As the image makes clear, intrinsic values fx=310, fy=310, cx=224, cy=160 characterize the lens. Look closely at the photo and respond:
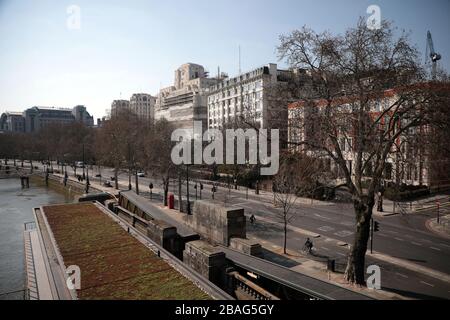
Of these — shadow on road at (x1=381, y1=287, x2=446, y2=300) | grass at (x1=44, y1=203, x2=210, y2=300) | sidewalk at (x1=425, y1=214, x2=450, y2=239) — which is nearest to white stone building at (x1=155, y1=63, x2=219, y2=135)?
sidewalk at (x1=425, y1=214, x2=450, y2=239)

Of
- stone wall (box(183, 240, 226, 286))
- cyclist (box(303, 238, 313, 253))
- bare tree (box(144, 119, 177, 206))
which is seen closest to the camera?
stone wall (box(183, 240, 226, 286))

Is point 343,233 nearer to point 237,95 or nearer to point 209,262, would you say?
point 209,262

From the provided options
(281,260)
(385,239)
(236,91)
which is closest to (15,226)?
(281,260)

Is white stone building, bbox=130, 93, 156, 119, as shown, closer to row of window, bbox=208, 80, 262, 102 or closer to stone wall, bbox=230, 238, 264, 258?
row of window, bbox=208, 80, 262, 102

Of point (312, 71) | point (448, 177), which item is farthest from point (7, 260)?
point (448, 177)

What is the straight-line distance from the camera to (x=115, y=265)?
40.8ft

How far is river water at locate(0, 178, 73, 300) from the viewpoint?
18.7 metres

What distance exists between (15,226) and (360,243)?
33.6 m

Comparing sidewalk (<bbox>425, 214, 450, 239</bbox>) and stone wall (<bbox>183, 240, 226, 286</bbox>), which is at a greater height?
stone wall (<bbox>183, 240, 226, 286</bbox>)

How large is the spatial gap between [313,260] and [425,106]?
11.1 metres

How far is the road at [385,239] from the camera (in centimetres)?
1636

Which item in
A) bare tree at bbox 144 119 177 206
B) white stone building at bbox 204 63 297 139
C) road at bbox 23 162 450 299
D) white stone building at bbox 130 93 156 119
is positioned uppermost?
white stone building at bbox 130 93 156 119

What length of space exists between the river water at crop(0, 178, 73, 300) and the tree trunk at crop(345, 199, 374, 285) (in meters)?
14.5

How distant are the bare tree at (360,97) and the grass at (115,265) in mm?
9058
